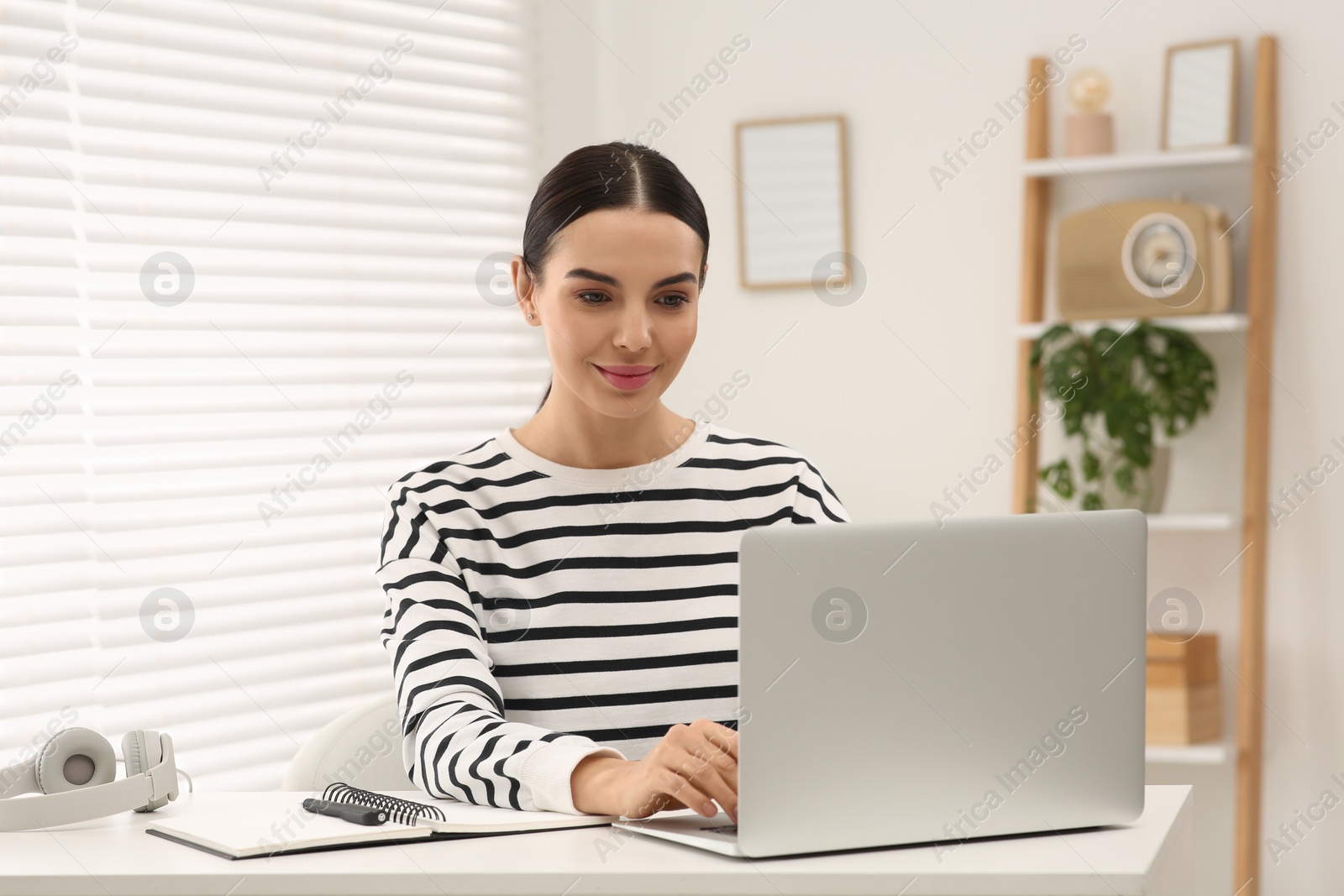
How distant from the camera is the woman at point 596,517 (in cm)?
157

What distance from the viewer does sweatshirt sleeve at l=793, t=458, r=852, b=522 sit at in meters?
1.76

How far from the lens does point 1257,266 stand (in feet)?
9.06

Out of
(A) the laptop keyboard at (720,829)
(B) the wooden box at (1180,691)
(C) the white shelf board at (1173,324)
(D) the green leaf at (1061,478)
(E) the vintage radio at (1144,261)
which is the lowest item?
(B) the wooden box at (1180,691)

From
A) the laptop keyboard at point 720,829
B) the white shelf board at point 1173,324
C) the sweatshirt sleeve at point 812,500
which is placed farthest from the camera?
the white shelf board at point 1173,324

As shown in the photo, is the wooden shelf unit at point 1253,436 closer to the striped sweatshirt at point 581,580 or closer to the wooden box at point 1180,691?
the wooden box at point 1180,691

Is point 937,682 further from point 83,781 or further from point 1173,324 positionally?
point 1173,324

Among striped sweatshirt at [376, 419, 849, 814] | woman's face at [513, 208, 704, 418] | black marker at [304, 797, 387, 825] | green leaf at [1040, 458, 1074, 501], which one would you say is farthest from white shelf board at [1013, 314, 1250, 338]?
black marker at [304, 797, 387, 825]

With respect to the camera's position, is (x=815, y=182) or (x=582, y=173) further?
(x=815, y=182)

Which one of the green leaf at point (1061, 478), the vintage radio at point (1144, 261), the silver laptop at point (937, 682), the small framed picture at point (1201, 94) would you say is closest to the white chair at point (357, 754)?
the silver laptop at point (937, 682)

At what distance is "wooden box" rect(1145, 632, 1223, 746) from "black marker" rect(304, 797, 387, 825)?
2.04 metres

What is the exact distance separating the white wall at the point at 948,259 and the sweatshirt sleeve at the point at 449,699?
1.82 meters

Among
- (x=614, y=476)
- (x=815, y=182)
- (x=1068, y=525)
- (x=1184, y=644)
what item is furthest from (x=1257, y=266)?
(x=1068, y=525)

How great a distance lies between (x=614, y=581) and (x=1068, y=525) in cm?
73

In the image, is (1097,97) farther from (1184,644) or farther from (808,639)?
(808,639)
